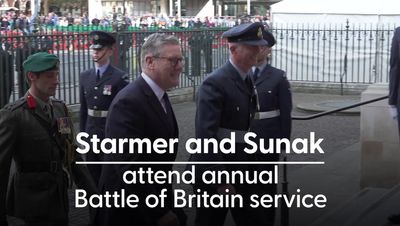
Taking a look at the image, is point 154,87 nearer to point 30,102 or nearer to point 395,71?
point 30,102

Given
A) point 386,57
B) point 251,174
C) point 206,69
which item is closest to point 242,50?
point 251,174

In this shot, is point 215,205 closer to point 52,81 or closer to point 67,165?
point 67,165

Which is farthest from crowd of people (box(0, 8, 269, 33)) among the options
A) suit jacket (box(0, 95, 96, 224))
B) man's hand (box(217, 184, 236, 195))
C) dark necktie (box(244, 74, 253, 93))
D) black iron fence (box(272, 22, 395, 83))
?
man's hand (box(217, 184, 236, 195))

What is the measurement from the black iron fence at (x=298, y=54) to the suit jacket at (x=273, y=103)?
24.5ft

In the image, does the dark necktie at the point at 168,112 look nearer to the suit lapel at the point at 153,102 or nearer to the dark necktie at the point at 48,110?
the suit lapel at the point at 153,102

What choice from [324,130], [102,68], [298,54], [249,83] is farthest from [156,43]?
[298,54]

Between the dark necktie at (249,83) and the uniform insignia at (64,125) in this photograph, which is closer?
the uniform insignia at (64,125)

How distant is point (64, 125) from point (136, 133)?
811 millimetres

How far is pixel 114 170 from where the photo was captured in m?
3.68

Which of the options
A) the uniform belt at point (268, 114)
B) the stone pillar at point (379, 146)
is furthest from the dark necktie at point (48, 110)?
the stone pillar at point (379, 146)

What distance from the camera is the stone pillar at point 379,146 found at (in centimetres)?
793

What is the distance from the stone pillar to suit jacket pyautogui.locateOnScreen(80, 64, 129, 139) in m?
2.86

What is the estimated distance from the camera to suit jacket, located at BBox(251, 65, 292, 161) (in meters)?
6.08

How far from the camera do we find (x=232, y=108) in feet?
15.2
